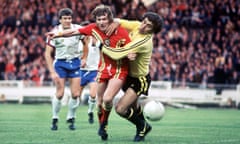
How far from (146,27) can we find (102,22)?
2.31 ft

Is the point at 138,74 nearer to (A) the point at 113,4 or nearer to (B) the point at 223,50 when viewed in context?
(B) the point at 223,50

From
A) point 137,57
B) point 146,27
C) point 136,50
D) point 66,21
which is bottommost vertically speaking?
point 137,57

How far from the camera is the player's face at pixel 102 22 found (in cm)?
1081

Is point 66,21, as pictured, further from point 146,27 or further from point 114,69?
point 146,27

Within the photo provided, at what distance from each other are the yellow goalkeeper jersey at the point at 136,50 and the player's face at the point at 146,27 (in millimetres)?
67

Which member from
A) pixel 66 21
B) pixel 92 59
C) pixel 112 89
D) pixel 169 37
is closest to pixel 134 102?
pixel 112 89

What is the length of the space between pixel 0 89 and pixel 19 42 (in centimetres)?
439

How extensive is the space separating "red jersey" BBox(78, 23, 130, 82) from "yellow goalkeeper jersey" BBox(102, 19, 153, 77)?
121 millimetres

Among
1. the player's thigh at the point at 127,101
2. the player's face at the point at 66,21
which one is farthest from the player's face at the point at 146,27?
the player's face at the point at 66,21

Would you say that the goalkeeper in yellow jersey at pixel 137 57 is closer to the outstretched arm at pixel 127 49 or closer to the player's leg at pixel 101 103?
the outstretched arm at pixel 127 49

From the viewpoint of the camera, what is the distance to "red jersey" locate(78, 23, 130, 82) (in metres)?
10.9

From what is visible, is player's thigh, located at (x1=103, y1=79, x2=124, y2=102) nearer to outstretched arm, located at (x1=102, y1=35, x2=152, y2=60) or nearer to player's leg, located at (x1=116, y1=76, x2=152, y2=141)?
player's leg, located at (x1=116, y1=76, x2=152, y2=141)

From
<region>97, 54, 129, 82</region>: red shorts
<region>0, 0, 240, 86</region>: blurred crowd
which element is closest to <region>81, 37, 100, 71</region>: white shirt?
<region>97, 54, 129, 82</region>: red shorts

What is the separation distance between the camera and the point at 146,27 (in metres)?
10.9
